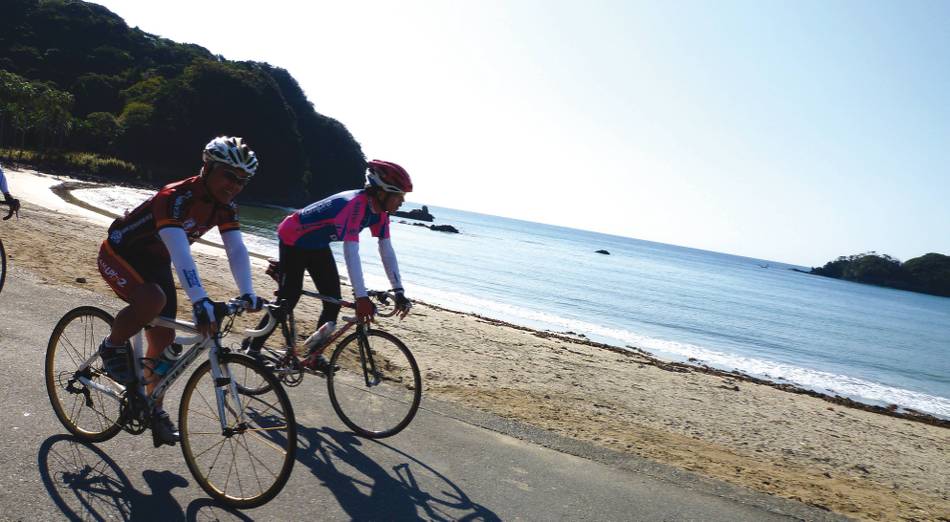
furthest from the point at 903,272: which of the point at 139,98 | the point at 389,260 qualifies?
the point at 389,260

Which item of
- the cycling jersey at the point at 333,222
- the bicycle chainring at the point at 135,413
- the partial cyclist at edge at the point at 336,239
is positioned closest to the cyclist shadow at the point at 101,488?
the bicycle chainring at the point at 135,413

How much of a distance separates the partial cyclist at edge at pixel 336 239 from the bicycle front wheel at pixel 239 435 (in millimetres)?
1680

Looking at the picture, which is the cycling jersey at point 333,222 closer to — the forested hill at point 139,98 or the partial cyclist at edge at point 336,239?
the partial cyclist at edge at point 336,239

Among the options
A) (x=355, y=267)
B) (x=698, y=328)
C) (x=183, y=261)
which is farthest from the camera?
(x=698, y=328)

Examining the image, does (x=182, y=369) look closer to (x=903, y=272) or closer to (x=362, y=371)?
(x=362, y=371)

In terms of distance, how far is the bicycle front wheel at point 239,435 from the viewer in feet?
11.4

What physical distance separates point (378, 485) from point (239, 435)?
46.7 inches

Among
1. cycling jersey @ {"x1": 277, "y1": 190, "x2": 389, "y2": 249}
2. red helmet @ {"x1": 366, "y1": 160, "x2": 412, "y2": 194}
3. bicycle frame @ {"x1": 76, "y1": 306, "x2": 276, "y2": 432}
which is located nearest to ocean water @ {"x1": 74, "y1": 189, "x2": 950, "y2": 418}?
cycling jersey @ {"x1": 277, "y1": 190, "x2": 389, "y2": 249}

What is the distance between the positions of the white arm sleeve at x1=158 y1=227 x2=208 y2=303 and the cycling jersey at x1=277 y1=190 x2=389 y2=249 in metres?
1.86

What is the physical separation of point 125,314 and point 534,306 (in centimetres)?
2468

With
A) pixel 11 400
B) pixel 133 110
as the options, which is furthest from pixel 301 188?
pixel 11 400

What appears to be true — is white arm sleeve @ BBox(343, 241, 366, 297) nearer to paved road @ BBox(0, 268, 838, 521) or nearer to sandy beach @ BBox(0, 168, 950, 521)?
paved road @ BBox(0, 268, 838, 521)

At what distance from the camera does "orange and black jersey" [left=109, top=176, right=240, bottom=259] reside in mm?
3627

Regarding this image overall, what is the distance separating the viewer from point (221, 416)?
366 centimetres
